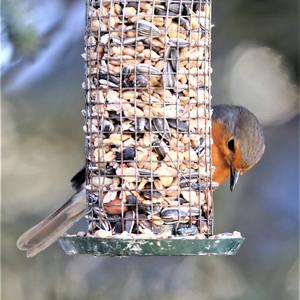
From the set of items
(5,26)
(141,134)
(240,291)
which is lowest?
(240,291)

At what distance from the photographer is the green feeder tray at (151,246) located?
4957 millimetres

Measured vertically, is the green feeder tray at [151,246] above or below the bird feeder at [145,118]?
below

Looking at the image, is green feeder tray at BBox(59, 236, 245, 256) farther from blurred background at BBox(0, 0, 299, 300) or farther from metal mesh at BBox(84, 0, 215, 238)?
blurred background at BBox(0, 0, 299, 300)

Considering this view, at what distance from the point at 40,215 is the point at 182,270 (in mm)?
1138

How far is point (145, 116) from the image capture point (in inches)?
206

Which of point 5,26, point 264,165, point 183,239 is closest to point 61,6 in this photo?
point 264,165

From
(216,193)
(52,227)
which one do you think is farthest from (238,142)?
(216,193)

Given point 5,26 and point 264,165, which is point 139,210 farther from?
point 264,165

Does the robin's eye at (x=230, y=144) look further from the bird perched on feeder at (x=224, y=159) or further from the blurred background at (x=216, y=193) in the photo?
the blurred background at (x=216, y=193)

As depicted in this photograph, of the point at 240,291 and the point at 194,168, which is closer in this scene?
the point at 194,168

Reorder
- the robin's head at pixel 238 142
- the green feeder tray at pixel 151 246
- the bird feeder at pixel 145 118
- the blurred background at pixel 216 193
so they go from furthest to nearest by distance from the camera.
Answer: the blurred background at pixel 216 193 < the robin's head at pixel 238 142 < the bird feeder at pixel 145 118 < the green feeder tray at pixel 151 246

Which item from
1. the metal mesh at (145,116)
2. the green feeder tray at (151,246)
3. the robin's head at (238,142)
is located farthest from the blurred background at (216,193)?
the green feeder tray at (151,246)

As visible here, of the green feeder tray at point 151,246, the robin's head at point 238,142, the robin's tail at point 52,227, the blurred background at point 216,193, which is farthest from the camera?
the blurred background at point 216,193

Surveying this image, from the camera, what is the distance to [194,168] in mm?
5414
